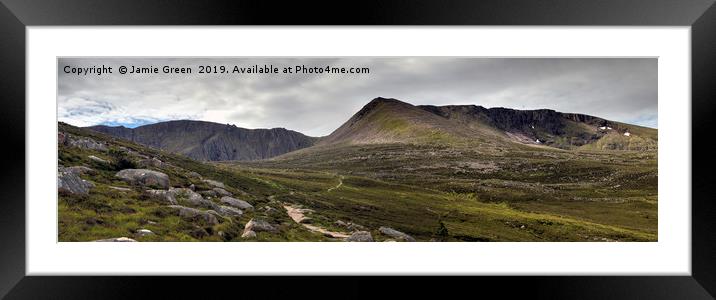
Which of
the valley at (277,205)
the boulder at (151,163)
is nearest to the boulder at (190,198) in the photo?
the valley at (277,205)

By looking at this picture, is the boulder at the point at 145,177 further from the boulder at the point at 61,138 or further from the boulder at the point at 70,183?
the boulder at the point at 61,138

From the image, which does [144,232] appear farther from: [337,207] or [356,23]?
[337,207]

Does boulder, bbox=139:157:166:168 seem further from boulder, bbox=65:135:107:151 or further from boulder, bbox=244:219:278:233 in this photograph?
boulder, bbox=244:219:278:233

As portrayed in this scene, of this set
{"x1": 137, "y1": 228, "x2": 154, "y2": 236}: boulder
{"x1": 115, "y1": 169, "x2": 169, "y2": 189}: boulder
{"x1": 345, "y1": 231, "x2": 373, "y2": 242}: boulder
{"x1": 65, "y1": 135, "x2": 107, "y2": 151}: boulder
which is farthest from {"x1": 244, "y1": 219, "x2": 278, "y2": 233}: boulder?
{"x1": 65, "y1": 135, "x2": 107, "y2": 151}: boulder

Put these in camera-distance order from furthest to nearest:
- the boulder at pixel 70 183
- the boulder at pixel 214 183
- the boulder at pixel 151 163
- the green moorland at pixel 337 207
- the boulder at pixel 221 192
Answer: the boulder at pixel 214 183 → the boulder at pixel 221 192 → the boulder at pixel 151 163 → the green moorland at pixel 337 207 → the boulder at pixel 70 183

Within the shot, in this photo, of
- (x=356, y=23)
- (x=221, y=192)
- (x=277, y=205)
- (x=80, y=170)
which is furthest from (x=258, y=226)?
(x=356, y=23)

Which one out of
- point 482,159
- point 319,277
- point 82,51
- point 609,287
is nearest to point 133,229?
point 82,51
